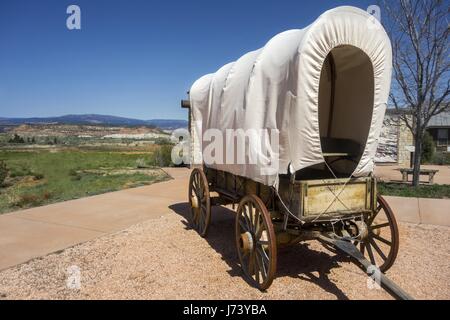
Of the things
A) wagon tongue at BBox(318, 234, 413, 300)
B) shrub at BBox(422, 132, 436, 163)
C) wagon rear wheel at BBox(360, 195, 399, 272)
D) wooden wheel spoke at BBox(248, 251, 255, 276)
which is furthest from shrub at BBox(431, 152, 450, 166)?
wooden wheel spoke at BBox(248, 251, 255, 276)

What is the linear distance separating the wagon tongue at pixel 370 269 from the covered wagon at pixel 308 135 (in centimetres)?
1

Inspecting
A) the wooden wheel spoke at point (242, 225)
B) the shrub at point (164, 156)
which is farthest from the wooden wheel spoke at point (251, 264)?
the shrub at point (164, 156)

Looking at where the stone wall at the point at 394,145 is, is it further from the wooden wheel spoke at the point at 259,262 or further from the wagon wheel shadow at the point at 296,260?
the wooden wheel spoke at the point at 259,262

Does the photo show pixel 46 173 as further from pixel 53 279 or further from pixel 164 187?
pixel 53 279

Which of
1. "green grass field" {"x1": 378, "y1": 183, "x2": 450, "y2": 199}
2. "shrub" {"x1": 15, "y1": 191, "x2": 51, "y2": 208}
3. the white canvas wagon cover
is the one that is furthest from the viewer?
"green grass field" {"x1": 378, "y1": 183, "x2": 450, "y2": 199}

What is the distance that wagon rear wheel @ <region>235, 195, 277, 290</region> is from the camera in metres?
3.54

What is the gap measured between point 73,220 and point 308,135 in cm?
492

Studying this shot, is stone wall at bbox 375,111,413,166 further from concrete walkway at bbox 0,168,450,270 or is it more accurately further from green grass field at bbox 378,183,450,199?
concrete walkway at bbox 0,168,450,270

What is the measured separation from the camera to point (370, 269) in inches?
126

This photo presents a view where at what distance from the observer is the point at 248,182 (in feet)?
14.9

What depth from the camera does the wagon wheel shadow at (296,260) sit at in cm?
409

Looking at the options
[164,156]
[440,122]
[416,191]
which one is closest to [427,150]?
[416,191]
